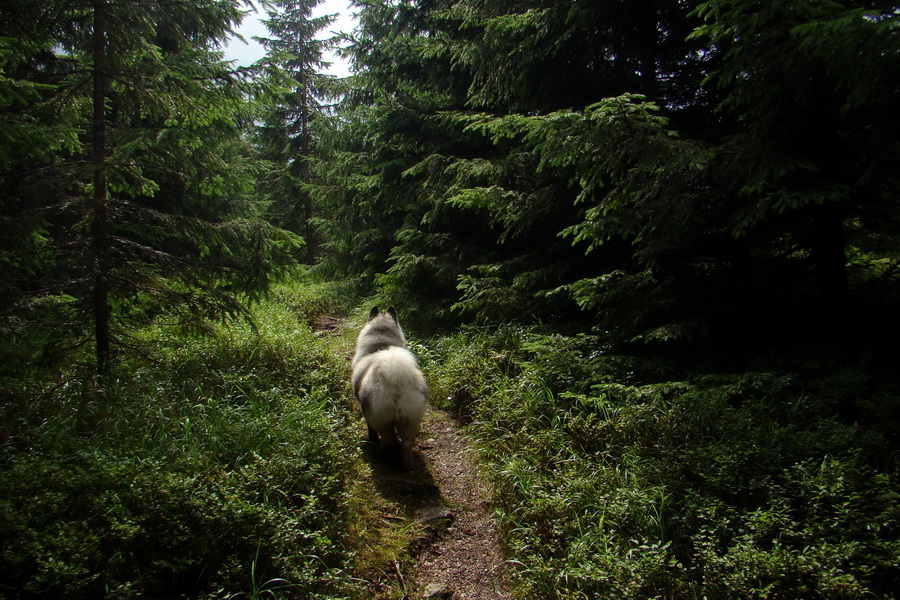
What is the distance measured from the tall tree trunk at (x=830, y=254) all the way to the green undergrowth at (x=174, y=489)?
18.1 ft

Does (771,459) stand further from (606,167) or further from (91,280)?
(91,280)

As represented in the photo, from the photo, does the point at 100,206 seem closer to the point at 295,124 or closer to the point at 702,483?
the point at 702,483

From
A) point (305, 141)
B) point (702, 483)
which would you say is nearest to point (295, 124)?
point (305, 141)

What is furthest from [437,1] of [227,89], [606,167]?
[606,167]

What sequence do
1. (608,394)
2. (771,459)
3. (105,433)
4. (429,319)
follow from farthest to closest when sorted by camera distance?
1. (429,319)
2. (608,394)
3. (105,433)
4. (771,459)

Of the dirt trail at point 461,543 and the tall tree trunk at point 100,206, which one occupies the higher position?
the tall tree trunk at point 100,206

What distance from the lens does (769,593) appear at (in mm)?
2529

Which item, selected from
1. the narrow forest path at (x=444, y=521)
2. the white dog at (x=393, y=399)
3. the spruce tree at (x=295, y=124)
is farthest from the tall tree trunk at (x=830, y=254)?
the spruce tree at (x=295, y=124)

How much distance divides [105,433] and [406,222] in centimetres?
827

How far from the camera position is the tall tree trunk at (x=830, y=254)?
190 inches

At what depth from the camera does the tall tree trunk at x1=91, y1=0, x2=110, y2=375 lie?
18.1ft

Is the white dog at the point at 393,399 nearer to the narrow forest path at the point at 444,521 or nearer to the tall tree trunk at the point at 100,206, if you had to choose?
the narrow forest path at the point at 444,521

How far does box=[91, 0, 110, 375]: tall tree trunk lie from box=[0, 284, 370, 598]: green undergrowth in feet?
1.55

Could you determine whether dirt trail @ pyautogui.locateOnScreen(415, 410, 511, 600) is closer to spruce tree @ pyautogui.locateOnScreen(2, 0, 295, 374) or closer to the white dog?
the white dog
